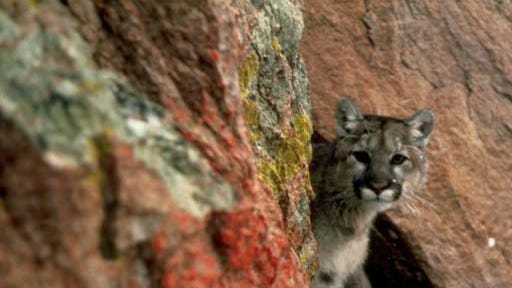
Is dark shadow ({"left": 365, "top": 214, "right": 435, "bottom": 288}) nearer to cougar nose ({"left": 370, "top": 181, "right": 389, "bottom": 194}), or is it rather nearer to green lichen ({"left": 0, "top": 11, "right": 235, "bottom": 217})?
cougar nose ({"left": 370, "top": 181, "right": 389, "bottom": 194})

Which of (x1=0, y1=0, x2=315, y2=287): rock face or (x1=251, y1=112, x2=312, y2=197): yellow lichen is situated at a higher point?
(x1=0, y1=0, x2=315, y2=287): rock face

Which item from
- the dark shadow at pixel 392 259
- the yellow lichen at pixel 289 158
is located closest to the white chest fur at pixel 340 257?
the dark shadow at pixel 392 259

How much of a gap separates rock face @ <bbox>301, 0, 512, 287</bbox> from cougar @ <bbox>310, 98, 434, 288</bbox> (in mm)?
675

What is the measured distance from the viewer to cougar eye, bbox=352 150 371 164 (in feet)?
30.5

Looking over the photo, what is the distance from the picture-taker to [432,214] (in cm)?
1023

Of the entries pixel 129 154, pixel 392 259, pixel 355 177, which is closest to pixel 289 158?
pixel 355 177

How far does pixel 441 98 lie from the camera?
35.6ft

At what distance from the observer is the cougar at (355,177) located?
9.23 metres

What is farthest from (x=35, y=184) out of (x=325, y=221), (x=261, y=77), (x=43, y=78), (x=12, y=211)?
(x=325, y=221)

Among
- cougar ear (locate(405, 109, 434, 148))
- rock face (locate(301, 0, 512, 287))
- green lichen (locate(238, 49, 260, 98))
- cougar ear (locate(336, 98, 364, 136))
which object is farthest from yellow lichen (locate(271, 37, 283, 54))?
rock face (locate(301, 0, 512, 287))

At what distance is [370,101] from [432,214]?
5.06 feet

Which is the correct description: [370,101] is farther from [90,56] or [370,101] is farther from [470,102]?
[90,56]

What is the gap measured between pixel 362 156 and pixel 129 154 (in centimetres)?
595

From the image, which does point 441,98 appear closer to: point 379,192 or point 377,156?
point 377,156
